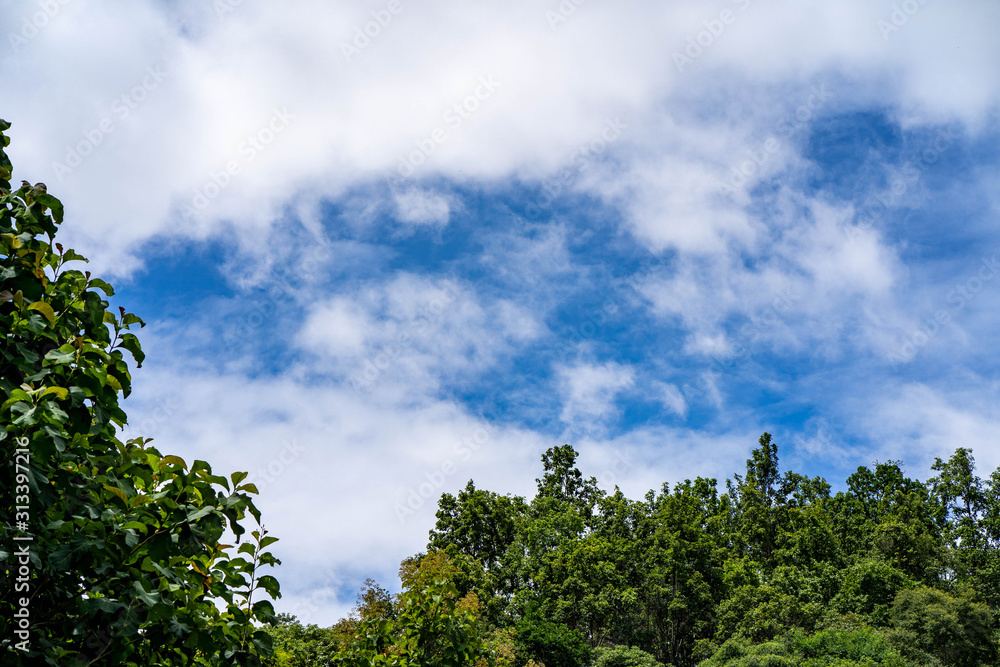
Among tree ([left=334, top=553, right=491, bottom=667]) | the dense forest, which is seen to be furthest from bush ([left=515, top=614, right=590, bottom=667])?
tree ([left=334, top=553, right=491, bottom=667])

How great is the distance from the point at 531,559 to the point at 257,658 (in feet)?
116

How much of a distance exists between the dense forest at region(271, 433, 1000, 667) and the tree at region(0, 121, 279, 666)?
21.3m

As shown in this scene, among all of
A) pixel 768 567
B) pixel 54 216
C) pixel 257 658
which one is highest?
pixel 768 567

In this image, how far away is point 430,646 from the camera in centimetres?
629

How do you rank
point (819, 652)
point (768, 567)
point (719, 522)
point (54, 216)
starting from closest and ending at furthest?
point (54, 216) → point (819, 652) → point (768, 567) → point (719, 522)

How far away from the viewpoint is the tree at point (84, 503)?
8.43 ft

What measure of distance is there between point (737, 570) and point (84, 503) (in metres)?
36.0

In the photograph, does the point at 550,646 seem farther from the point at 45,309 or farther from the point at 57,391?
the point at 57,391

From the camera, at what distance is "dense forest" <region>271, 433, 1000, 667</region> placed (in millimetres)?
27469

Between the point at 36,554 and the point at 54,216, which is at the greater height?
the point at 54,216

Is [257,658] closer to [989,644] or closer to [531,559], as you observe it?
[989,644]

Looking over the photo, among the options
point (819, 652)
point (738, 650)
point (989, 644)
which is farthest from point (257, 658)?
point (989, 644)

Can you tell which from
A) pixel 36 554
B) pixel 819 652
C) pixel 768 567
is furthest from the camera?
pixel 768 567

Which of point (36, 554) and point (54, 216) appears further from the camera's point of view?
point (54, 216)
